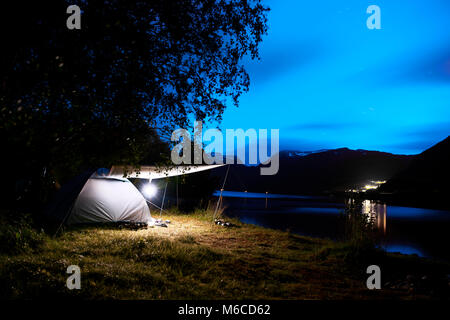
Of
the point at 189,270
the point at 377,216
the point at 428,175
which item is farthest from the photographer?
the point at 428,175

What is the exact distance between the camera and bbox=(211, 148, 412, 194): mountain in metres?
121

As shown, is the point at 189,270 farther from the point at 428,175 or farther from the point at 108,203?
the point at 428,175

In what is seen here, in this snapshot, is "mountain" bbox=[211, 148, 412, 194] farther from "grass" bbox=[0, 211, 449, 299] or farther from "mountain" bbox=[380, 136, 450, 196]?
"grass" bbox=[0, 211, 449, 299]

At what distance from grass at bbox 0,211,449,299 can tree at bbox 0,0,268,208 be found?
1.82 meters

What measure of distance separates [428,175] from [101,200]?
77590 millimetres

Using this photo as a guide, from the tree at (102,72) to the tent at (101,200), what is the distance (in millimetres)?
2213

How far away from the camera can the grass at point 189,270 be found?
3.70 m

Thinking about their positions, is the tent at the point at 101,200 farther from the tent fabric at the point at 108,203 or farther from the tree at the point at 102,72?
the tree at the point at 102,72

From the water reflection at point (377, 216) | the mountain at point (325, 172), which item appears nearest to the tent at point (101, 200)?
the water reflection at point (377, 216)

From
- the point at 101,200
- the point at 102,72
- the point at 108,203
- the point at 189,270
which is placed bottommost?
the point at 189,270

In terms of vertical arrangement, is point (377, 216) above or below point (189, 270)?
below

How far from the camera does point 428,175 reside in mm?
67625

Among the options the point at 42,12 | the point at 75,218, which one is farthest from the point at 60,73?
the point at 75,218

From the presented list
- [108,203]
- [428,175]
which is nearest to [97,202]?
[108,203]
